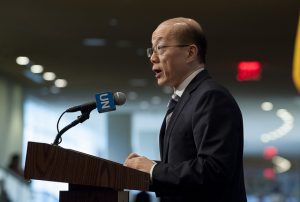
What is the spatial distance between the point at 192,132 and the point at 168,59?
10.4 inches

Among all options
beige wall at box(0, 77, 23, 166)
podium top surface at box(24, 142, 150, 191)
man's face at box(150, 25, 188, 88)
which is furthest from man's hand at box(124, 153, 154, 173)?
beige wall at box(0, 77, 23, 166)

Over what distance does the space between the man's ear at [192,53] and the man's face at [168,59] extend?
0.01m

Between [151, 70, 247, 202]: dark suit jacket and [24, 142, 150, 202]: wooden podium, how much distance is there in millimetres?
107

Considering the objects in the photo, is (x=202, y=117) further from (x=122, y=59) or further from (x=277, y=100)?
(x=277, y=100)

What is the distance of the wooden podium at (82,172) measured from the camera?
1982 millimetres

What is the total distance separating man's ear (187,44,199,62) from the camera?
2.36 m

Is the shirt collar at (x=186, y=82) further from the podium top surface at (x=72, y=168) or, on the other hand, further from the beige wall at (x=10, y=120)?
the beige wall at (x=10, y=120)

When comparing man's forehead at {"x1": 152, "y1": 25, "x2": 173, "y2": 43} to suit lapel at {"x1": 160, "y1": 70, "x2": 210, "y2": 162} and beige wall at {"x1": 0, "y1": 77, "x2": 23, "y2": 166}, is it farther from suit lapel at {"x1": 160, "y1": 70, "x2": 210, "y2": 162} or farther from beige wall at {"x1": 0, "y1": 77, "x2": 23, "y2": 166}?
beige wall at {"x1": 0, "y1": 77, "x2": 23, "y2": 166}

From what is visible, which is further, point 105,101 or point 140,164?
point 105,101

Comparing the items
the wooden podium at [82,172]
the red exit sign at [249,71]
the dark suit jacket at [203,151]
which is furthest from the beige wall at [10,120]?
the wooden podium at [82,172]

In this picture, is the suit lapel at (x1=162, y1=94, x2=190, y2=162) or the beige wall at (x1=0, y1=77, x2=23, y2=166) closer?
the suit lapel at (x1=162, y1=94, x2=190, y2=162)

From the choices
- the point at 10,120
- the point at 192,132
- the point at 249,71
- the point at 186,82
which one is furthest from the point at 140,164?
the point at 10,120

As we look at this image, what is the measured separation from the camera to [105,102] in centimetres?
230

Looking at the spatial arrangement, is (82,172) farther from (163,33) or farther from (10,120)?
(10,120)
